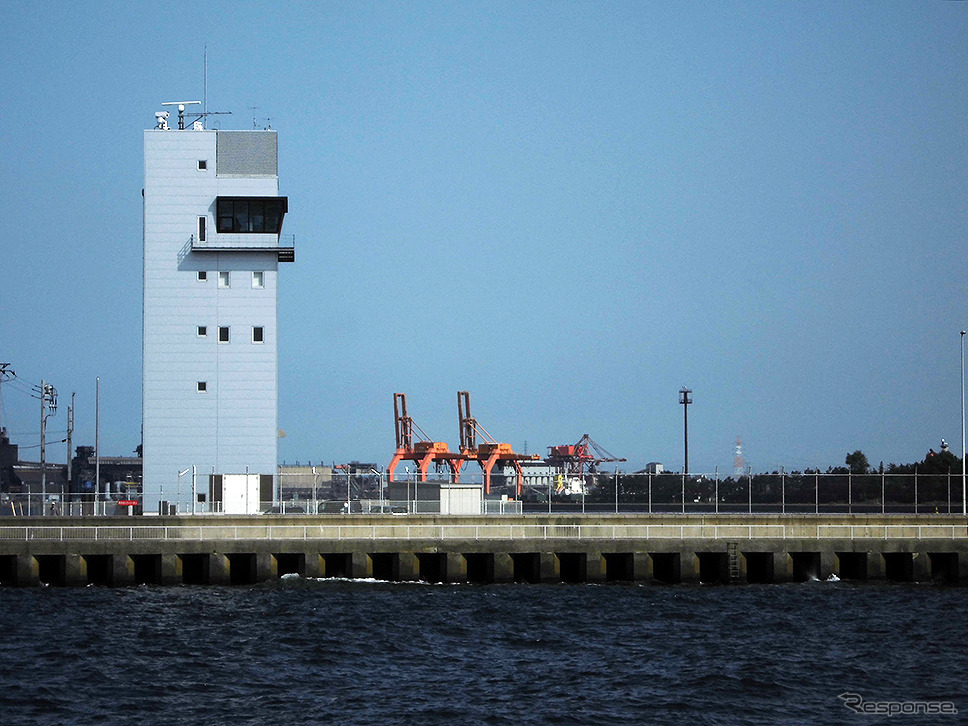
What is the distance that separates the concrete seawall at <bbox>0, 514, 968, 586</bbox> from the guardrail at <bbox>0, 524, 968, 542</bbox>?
0.05 metres

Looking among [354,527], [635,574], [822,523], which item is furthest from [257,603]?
[822,523]

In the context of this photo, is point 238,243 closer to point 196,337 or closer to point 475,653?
point 196,337

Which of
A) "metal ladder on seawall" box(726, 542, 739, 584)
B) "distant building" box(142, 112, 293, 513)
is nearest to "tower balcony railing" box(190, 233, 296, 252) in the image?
"distant building" box(142, 112, 293, 513)

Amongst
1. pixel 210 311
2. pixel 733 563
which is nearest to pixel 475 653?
pixel 733 563

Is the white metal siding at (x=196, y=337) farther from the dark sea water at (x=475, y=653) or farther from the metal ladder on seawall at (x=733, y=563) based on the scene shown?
the metal ladder on seawall at (x=733, y=563)

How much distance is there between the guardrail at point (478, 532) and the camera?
2207 inches

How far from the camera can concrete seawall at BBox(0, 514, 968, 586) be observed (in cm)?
5594

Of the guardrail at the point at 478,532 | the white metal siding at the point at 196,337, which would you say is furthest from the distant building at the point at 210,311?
the guardrail at the point at 478,532

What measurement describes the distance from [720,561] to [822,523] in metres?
4.86

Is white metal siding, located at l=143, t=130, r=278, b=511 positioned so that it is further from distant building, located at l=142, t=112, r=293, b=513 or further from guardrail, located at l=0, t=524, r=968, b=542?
guardrail, located at l=0, t=524, r=968, b=542

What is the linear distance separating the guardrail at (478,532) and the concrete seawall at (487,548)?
50mm

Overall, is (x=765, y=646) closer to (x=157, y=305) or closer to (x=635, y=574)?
(x=635, y=574)

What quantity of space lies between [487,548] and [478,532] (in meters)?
0.81

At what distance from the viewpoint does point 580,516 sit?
5775 centimetres
